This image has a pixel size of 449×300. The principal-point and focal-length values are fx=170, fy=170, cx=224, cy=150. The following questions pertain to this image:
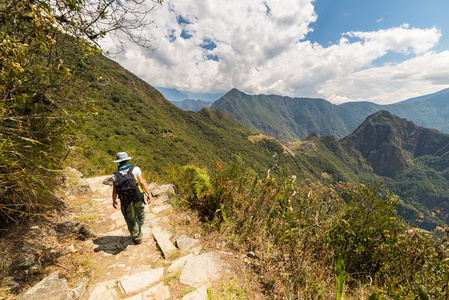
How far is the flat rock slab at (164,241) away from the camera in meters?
3.59

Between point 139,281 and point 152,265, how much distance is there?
0.47 meters

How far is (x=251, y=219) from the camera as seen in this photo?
4047mm

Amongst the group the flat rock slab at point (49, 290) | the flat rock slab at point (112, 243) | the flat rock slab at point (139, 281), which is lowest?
the flat rock slab at point (139, 281)

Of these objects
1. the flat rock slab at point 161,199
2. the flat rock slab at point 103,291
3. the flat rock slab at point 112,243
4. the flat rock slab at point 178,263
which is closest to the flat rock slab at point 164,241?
the flat rock slab at point 178,263

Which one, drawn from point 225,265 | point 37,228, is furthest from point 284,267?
point 37,228

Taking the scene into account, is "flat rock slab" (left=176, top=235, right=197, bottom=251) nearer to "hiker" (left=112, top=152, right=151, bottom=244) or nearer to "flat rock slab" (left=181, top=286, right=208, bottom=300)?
"hiker" (left=112, top=152, right=151, bottom=244)

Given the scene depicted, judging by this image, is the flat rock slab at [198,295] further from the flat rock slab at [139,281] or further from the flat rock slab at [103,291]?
the flat rock slab at [103,291]

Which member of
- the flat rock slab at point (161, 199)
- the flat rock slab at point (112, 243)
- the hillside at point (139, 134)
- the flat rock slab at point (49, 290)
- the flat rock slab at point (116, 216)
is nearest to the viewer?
the flat rock slab at point (49, 290)

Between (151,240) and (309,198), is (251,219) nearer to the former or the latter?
(309,198)

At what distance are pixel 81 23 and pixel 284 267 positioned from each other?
19.2 ft

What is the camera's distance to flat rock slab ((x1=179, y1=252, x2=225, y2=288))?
2.69 metres

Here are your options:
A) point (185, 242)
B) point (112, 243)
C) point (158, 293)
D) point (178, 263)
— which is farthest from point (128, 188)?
point (158, 293)

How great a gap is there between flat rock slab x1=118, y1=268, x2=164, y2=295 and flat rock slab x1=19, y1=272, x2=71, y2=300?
71cm

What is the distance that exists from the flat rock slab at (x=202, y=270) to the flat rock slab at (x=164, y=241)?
72 cm
